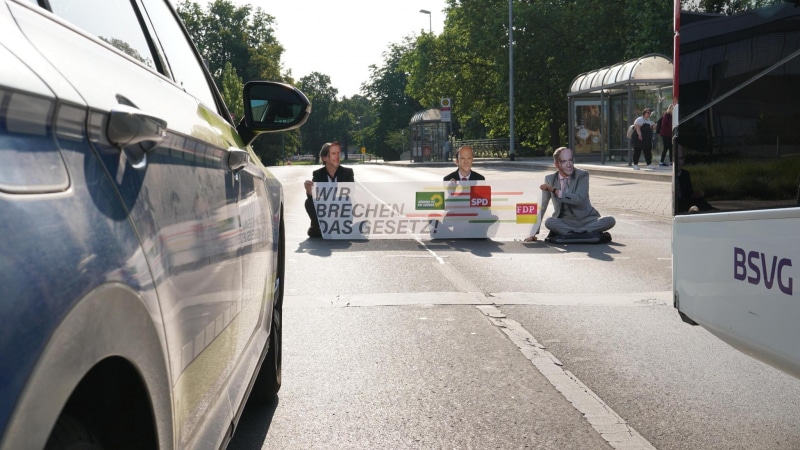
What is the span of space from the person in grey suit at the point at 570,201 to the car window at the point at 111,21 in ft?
35.4

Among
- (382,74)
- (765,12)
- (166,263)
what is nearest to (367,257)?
(765,12)

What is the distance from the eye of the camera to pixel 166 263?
6.86ft

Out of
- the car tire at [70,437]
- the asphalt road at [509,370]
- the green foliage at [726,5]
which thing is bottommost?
the asphalt road at [509,370]

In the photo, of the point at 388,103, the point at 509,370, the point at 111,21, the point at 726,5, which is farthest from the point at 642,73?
the point at 388,103

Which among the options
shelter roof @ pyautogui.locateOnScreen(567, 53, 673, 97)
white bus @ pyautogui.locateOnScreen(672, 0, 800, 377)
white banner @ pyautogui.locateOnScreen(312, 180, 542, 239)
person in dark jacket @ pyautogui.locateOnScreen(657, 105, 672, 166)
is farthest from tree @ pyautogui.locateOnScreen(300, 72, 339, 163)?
white bus @ pyautogui.locateOnScreen(672, 0, 800, 377)

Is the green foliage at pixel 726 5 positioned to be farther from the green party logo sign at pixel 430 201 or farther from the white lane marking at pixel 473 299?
the green party logo sign at pixel 430 201

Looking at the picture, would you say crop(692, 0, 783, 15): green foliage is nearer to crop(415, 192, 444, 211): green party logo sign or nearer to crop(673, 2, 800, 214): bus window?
crop(673, 2, 800, 214): bus window

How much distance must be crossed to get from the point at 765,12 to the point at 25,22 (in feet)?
10.2

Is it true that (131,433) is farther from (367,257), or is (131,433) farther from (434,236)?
(434,236)

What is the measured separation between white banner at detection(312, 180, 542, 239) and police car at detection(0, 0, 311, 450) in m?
11.9

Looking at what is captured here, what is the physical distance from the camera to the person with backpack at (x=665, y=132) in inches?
1080

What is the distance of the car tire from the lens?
144cm

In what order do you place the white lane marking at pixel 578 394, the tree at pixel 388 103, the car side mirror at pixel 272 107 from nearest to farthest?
the car side mirror at pixel 272 107 < the white lane marking at pixel 578 394 < the tree at pixel 388 103

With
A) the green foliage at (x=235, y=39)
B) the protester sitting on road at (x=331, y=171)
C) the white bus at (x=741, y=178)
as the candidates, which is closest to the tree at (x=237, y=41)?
the green foliage at (x=235, y=39)
